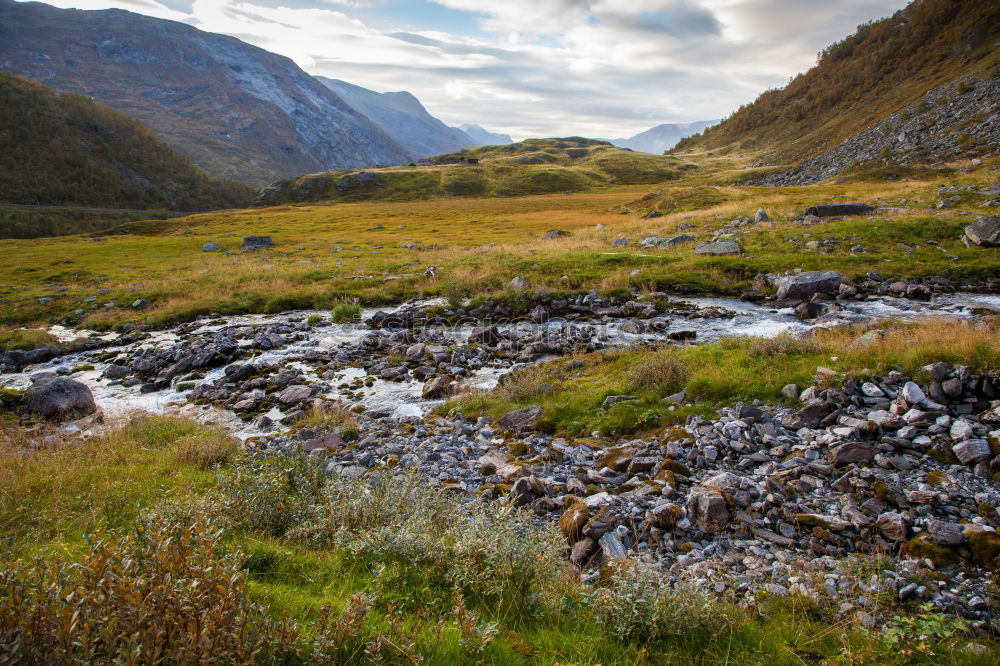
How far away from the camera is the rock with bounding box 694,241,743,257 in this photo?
26.4m

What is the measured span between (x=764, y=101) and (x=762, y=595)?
16810cm

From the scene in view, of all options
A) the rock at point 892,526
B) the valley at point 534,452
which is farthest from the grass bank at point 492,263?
the rock at point 892,526

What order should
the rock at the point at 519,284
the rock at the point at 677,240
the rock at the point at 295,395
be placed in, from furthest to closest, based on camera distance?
the rock at the point at 677,240 → the rock at the point at 519,284 → the rock at the point at 295,395

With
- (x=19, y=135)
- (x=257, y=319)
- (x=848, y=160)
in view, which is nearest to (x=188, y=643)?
(x=257, y=319)

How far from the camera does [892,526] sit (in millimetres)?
6672

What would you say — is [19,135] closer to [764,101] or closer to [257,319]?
[257,319]

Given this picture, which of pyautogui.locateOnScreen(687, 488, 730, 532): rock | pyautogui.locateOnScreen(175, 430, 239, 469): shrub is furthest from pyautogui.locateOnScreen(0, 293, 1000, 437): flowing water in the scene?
pyautogui.locateOnScreen(687, 488, 730, 532): rock

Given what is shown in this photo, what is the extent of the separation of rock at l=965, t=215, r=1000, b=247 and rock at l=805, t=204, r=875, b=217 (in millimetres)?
8541

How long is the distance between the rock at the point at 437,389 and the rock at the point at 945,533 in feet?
36.7

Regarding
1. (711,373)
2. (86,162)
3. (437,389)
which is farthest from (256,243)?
(86,162)

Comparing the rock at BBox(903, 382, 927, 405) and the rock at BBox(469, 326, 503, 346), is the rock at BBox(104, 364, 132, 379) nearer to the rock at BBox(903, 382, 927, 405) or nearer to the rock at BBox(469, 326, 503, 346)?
the rock at BBox(469, 326, 503, 346)

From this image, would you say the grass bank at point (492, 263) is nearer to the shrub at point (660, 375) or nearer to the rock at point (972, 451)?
the shrub at point (660, 375)

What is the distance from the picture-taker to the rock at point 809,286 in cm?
2002

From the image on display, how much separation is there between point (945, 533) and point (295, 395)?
604 inches
